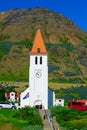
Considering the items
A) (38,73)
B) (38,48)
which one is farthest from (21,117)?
(38,48)

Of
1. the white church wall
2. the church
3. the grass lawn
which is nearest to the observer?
the grass lawn

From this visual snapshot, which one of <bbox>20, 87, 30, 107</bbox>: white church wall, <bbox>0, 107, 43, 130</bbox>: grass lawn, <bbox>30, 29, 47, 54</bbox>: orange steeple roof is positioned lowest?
<bbox>0, 107, 43, 130</bbox>: grass lawn

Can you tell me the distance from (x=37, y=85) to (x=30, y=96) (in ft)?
8.38

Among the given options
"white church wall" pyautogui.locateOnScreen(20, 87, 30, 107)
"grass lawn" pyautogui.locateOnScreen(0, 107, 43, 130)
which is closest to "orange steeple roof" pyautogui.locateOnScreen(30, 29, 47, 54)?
"white church wall" pyautogui.locateOnScreen(20, 87, 30, 107)

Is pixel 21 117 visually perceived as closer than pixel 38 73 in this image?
Yes

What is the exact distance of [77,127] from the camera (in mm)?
42156

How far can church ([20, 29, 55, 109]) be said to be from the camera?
77.0 metres

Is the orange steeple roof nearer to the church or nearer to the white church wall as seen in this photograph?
the church

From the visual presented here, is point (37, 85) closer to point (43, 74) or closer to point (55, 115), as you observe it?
point (43, 74)

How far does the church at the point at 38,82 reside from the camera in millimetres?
77000

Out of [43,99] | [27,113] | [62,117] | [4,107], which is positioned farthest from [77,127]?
[43,99]

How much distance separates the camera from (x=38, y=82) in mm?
78250

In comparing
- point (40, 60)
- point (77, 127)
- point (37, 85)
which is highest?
point (40, 60)

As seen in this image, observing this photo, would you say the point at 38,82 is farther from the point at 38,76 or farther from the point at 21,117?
the point at 21,117
